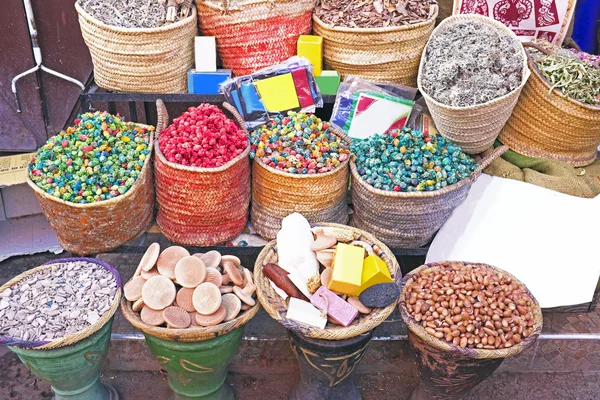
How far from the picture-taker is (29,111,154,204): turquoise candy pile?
2.25m

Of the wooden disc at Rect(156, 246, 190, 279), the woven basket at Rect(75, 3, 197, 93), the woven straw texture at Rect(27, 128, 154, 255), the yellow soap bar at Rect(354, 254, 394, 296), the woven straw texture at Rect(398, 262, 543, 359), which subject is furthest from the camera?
the woven basket at Rect(75, 3, 197, 93)

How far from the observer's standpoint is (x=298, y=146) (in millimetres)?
2436

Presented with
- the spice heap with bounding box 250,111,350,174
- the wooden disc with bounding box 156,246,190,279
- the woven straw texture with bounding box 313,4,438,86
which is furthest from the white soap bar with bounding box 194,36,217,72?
the wooden disc with bounding box 156,246,190,279

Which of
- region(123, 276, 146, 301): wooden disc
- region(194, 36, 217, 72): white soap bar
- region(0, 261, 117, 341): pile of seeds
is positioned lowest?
region(0, 261, 117, 341): pile of seeds

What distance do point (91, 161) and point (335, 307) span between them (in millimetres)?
1199

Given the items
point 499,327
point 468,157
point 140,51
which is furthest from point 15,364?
point 468,157

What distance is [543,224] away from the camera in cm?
253

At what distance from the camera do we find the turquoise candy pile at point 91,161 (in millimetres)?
2254

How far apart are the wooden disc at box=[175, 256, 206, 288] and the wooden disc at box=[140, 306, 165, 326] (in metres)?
0.14

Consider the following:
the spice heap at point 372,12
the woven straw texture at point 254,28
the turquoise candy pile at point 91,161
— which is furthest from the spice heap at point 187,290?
the spice heap at point 372,12

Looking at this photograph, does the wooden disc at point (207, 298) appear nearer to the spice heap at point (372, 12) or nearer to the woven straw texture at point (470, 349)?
the woven straw texture at point (470, 349)

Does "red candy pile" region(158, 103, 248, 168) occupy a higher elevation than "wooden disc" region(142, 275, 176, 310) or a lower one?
higher

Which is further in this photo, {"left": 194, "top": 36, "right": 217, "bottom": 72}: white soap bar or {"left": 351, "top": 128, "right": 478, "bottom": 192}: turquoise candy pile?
{"left": 194, "top": 36, "right": 217, "bottom": 72}: white soap bar

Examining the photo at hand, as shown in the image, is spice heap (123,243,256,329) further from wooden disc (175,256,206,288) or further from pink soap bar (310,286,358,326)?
pink soap bar (310,286,358,326)
